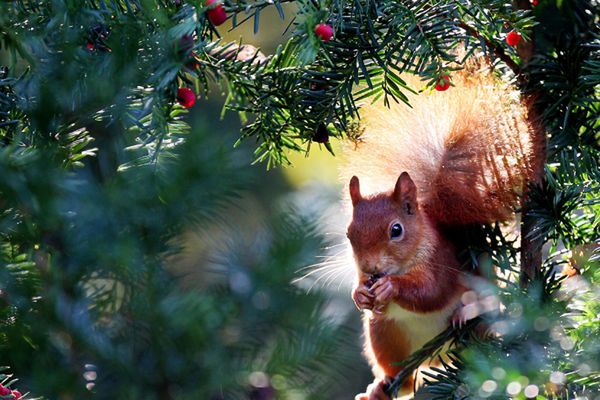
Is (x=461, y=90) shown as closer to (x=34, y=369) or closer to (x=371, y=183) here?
(x=371, y=183)

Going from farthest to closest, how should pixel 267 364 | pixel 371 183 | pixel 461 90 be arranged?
pixel 371 183 → pixel 461 90 → pixel 267 364

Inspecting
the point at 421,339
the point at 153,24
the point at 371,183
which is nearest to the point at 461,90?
the point at 371,183

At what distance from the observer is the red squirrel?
4.14 feet

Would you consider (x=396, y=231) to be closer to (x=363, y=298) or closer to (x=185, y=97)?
(x=363, y=298)

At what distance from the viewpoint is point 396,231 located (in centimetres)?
139

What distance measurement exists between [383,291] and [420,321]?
0.15m

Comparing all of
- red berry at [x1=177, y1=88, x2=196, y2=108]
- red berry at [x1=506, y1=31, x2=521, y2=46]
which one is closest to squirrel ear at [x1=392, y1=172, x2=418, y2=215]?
red berry at [x1=506, y1=31, x2=521, y2=46]

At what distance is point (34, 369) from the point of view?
3.44ft

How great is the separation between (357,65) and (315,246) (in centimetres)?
41

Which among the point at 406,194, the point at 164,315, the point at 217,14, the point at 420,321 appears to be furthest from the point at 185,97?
the point at 420,321

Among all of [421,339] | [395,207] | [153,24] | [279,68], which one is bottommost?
[421,339]

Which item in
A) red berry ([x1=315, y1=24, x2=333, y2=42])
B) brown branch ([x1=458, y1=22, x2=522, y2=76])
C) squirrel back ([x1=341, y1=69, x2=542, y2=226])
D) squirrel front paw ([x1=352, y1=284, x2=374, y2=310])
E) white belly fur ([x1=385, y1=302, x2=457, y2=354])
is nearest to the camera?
red berry ([x1=315, y1=24, x2=333, y2=42])

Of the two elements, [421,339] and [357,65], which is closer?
[357,65]

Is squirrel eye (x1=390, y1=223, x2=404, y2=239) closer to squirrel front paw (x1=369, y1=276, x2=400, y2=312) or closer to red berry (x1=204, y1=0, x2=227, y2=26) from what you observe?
squirrel front paw (x1=369, y1=276, x2=400, y2=312)
